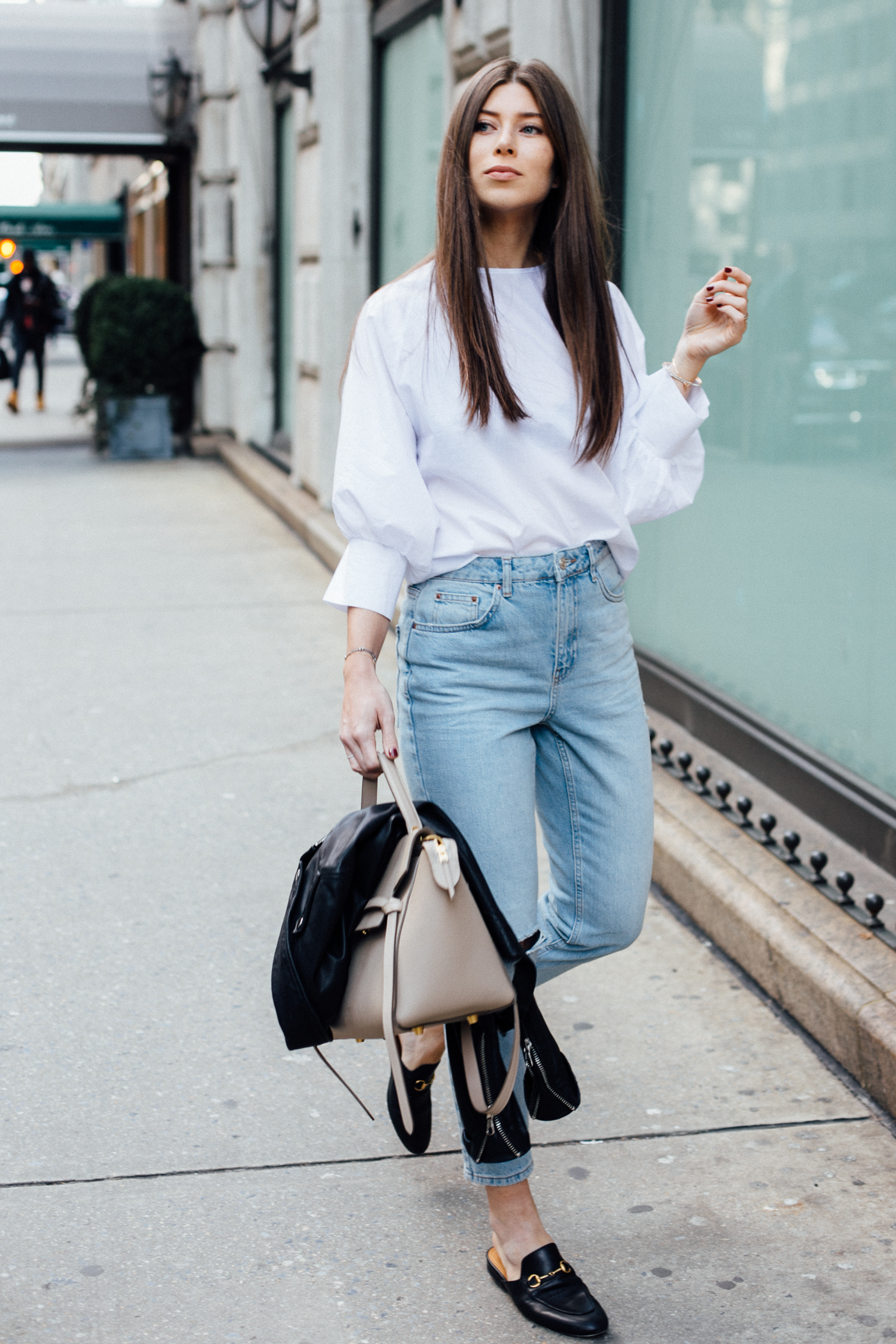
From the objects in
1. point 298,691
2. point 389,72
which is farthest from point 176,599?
point 389,72

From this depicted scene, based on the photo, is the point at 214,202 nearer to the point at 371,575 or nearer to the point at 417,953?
the point at 371,575

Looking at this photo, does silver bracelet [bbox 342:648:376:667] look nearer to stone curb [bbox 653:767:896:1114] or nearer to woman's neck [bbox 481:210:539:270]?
woman's neck [bbox 481:210:539:270]

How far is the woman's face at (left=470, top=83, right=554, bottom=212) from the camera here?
2.46 meters

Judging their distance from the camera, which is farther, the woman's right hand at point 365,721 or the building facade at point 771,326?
the building facade at point 771,326

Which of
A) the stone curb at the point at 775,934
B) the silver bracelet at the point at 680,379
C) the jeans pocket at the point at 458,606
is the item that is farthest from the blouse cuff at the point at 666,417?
the stone curb at the point at 775,934

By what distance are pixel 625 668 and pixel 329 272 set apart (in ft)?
24.4

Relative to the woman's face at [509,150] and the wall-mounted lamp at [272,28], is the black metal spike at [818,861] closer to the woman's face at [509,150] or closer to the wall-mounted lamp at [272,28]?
the woman's face at [509,150]

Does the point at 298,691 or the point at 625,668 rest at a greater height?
the point at 625,668

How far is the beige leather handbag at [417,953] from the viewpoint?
7.31ft

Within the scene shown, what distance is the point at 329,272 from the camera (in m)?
9.60

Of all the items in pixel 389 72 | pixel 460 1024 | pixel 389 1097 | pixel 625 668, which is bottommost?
pixel 389 1097

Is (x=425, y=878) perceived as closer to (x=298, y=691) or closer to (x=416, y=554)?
(x=416, y=554)

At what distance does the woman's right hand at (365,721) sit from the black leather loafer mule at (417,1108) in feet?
1.62

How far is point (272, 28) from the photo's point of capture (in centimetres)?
1079
